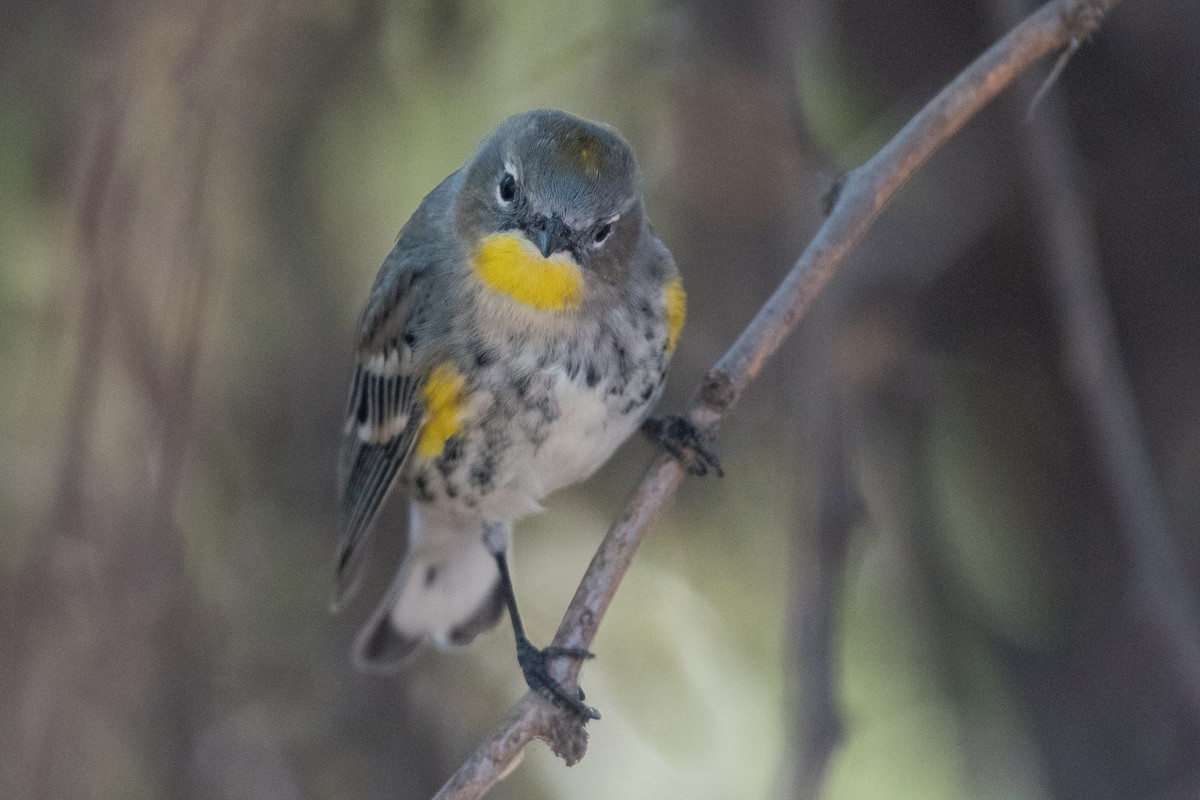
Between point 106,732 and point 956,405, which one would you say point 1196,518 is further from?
point 106,732

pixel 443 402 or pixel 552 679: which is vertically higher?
pixel 443 402

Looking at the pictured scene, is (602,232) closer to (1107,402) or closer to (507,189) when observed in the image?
(507,189)

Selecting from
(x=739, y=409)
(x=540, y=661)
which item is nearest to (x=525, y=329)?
(x=540, y=661)

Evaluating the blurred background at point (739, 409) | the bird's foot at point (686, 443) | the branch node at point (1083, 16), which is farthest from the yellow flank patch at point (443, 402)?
the branch node at point (1083, 16)

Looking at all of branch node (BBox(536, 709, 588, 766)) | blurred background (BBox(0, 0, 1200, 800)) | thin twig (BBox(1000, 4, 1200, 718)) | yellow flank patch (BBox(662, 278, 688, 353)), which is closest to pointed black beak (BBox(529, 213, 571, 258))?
yellow flank patch (BBox(662, 278, 688, 353))

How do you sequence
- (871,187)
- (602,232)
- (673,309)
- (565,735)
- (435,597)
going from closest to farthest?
1. (565,735)
2. (871,187)
3. (602,232)
4. (673,309)
5. (435,597)

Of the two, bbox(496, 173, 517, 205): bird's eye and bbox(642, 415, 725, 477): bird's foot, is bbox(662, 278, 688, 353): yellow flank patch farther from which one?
bbox(496, 173, 517, 205): bird's eye

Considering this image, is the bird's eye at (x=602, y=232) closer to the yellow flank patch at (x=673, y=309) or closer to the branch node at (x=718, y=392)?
the yellow flank patch at (x=673, y=309)
